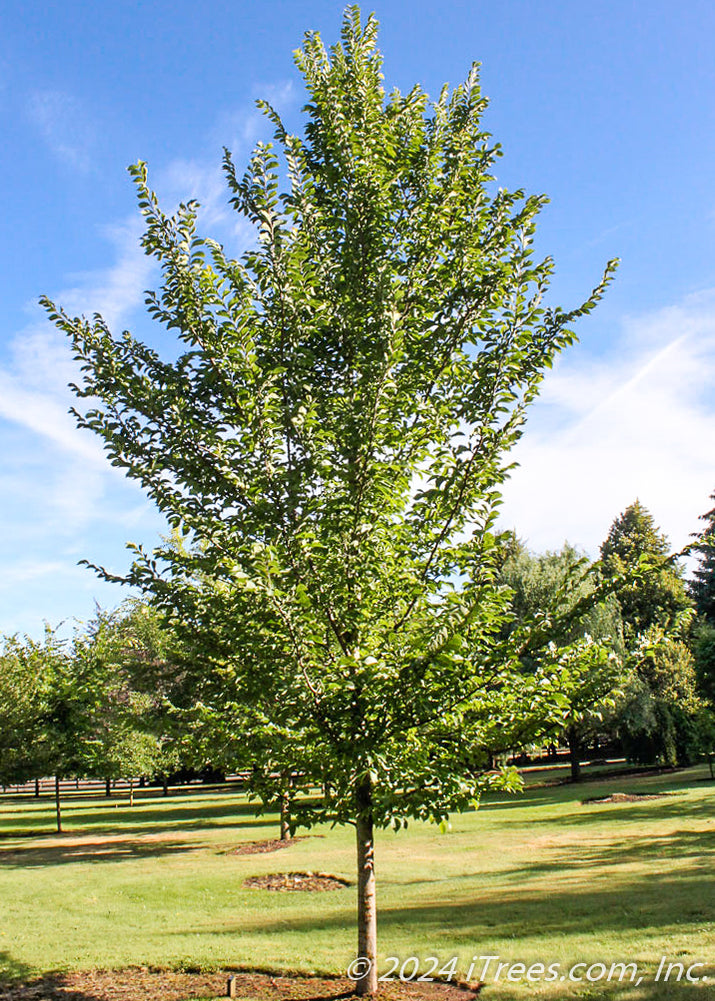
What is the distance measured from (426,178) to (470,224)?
0.76 m

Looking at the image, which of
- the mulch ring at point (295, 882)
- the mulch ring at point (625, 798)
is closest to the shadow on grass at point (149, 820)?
the mulch ring at point (625, 798)

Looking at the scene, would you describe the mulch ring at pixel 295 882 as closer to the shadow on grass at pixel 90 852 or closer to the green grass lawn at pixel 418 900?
the green grass lawn at pixel 418 900

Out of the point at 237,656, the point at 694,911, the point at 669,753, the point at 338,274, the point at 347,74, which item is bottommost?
the point at 669,753

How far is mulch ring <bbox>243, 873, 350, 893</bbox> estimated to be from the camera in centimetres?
1351

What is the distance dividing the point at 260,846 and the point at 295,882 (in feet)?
23.5

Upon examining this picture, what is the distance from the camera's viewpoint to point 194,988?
7438 mm

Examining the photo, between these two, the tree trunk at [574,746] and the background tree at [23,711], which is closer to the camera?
the background tree at [23,711]

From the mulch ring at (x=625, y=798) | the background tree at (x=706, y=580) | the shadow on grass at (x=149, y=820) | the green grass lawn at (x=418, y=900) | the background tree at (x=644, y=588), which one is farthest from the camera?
the background tree at (x=706, y=580)

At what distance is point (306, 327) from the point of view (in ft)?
21.0

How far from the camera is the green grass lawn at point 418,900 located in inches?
328

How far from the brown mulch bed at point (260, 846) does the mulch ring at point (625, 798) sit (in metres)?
12.1

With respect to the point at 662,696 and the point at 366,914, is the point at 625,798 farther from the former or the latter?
the point at 366,914

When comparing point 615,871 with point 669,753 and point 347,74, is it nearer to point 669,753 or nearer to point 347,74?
point 347,74

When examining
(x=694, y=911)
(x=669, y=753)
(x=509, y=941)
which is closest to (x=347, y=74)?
(x=509, y=941)
